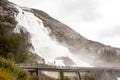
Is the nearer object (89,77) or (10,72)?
(10,72)

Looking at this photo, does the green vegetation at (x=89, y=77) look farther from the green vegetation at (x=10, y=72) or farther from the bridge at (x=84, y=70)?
the green vegetation at (x=10, y=72)

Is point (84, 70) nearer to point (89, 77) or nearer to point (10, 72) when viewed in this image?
point (89, 77)

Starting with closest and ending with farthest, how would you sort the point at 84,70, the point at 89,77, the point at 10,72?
the point at 10,72
the point at 89,77
the point at 84,70

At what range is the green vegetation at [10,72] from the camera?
1385cm

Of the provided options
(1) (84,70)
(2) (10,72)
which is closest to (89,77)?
(1) (84,70)

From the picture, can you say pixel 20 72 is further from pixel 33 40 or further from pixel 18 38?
pixel 33 40

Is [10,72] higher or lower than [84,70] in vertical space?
lower

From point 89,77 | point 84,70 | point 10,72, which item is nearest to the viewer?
point 10,72

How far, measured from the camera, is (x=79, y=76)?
9362 cm

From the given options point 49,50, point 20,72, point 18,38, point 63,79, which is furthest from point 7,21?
point 20,72

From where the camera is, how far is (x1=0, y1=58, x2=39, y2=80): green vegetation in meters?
13.9

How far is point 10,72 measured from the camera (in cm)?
1502

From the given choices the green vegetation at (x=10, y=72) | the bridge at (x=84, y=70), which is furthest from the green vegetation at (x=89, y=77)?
the green vegetation at (x=10, y=72)

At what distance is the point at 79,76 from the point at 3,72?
80.7 metres
